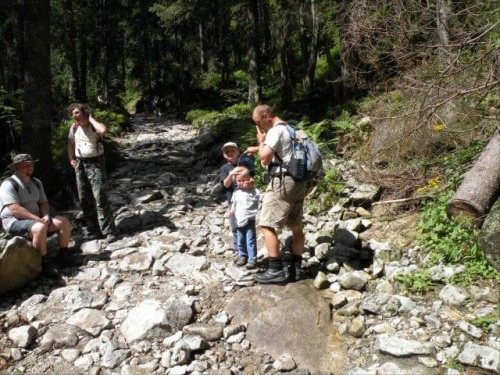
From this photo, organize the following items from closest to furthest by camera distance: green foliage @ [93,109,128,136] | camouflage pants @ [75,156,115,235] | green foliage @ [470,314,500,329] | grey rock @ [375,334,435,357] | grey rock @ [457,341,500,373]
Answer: grey rock @ [457,341,500,373] → grey rock @ [375,334,435,357] → green foliage @ [470,314,500,329] → camouflage pants @ [75,156,115,235] → green foliage @ [93,109,128,136]

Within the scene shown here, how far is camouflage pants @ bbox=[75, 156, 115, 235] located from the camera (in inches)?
258

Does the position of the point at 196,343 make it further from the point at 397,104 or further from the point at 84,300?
the point at 397,104

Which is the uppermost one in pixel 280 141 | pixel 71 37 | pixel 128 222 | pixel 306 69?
pixel 71 37

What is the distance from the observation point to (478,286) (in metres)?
4.38

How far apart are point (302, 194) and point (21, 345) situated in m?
3.39

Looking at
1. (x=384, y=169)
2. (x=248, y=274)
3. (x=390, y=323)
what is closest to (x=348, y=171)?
(x=384, y=169)

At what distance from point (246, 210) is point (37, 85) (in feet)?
18.8

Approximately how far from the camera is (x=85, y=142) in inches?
255

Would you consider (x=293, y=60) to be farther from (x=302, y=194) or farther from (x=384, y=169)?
(x=302, y=194)

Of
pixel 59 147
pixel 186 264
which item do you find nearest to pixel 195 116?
pixel 59 147

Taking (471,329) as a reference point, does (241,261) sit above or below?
above

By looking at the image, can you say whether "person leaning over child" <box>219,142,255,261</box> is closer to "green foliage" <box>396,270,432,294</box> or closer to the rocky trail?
the rocky trail

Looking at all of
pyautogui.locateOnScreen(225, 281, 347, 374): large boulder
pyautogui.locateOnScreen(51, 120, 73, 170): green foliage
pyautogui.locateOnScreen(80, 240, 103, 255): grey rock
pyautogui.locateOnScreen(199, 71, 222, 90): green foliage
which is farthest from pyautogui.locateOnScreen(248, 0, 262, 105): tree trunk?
pyautogui.locateOnScreen(225, 281, 347, 374): large boulder

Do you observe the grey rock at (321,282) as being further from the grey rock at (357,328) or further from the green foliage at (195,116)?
the green foliage at (195,116)
